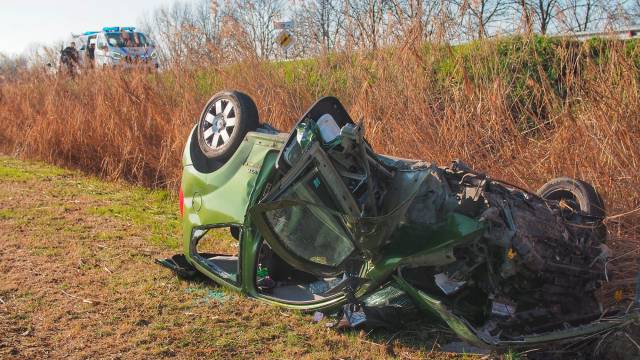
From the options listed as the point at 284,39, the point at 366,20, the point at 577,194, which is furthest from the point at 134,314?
the point at 284,39

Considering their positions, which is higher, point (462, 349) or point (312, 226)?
point (312, 226)

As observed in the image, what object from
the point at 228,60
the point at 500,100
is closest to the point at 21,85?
the point at 228,60

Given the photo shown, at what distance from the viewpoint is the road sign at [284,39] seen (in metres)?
7.85

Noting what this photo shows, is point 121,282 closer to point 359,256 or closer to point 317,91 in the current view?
point 359,256

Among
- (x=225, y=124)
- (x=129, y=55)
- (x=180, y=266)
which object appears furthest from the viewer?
(x=129, y=55)

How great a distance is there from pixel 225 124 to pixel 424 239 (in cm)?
185

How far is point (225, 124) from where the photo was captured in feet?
15.7

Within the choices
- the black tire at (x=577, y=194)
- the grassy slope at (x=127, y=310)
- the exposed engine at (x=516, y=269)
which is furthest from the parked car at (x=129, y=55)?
the exposed engine at (x=516, y=269)

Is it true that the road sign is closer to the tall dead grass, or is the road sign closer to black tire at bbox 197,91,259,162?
the tall dead grass

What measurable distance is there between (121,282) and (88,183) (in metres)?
4.92

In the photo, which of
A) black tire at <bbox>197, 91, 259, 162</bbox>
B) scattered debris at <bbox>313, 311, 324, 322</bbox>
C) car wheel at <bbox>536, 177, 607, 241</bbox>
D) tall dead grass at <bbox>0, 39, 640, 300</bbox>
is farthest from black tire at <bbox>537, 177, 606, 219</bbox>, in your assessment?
black tire at <bbox>197, 91, 259, 162</bbox>

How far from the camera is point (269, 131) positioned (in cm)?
468

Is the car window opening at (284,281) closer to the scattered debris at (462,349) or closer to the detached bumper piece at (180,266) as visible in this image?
the detached bumper piece at (180,266)

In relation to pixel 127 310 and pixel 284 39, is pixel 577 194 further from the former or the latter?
pixel 284 39
